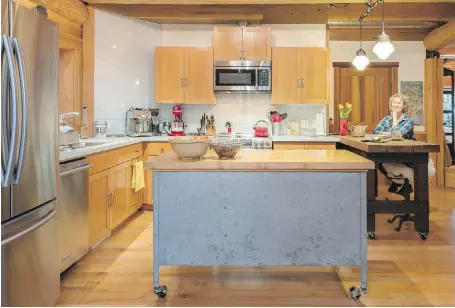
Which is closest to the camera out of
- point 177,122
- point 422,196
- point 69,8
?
point 422,196

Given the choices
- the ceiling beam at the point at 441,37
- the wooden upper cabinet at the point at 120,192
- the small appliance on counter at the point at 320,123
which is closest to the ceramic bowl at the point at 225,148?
the wooden upper cabinet at the point at 120,192

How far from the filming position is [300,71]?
5.67 m

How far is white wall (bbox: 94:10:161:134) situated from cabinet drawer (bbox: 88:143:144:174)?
32.0 inches

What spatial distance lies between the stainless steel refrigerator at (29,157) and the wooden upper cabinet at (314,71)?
3.78 metres

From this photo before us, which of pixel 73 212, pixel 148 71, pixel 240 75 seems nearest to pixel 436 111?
pixel 240 75

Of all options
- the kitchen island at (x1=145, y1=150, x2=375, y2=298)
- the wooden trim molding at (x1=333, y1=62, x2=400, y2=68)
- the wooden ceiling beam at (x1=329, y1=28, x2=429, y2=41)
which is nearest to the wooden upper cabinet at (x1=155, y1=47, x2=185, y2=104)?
the wooden ceiling beam at (x1=329, y1=28, x2=429, y2=41)

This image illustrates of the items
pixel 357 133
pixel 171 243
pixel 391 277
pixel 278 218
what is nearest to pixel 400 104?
pixel 357 133

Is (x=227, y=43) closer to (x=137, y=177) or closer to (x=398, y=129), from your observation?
(x=137, y=177)

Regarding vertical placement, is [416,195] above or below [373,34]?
below

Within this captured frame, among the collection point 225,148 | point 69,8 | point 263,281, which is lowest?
point 263,281

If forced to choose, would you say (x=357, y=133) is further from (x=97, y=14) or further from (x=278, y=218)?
(x=97, y=14)

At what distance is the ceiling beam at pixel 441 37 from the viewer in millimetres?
6350

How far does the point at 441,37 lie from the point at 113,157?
18.1 feet

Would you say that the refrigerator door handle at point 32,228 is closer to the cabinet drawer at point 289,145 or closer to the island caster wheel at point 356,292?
the island caster wheel at point 356,292
